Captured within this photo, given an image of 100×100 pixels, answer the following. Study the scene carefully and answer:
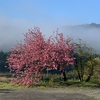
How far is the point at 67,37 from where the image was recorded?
133ft

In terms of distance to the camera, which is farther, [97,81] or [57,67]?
[97,81]

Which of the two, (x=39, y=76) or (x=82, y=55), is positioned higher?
(x=82, y=55)

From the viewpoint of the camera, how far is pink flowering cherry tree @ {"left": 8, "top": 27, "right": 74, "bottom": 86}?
38.2 meters

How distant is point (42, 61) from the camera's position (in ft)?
125

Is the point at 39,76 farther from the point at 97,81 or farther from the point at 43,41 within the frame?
the point at 97,81

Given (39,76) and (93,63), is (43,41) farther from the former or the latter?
(93,63)

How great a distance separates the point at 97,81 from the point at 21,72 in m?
10.6

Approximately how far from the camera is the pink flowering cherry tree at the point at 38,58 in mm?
38156

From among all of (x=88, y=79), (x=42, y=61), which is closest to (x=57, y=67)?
(x=42, y=61)

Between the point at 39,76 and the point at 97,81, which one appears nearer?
the point at 39,76

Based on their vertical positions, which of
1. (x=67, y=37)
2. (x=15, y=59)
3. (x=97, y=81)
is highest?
(x=67, y=37)

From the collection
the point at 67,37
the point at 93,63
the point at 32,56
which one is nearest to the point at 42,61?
the point at 32,56

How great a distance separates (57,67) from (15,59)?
517 centimetres

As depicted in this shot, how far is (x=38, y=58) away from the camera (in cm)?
3831
